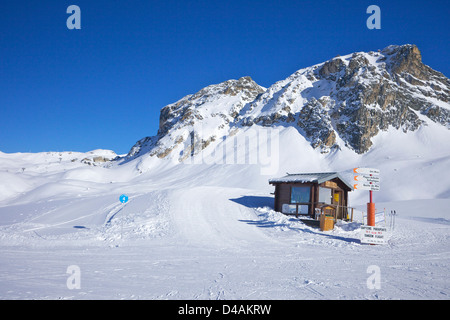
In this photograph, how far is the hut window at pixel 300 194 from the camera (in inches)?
797

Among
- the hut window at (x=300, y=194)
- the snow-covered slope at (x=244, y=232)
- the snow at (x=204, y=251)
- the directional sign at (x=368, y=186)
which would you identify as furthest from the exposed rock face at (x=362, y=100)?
the directional sign at (x=368, y=186)

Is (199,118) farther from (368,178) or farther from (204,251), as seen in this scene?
(204,251)

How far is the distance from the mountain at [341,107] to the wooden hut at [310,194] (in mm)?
43710

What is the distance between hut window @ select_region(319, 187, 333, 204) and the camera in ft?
67.6

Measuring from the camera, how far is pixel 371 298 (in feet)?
18.9

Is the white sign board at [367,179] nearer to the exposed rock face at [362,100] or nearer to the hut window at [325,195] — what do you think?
the hut window at [325,195]

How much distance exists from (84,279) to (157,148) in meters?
78.5

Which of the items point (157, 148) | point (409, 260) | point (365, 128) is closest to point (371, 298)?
point (409, 260)

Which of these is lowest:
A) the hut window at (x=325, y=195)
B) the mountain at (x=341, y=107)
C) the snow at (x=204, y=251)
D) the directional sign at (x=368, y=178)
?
the snow at (x=204, y=251)

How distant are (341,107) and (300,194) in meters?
56.4

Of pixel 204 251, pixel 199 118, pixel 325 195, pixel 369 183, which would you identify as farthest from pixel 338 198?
pixel 199 118
